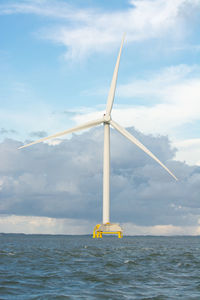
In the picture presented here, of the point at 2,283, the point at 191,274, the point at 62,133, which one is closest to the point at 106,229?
the point at 62,133

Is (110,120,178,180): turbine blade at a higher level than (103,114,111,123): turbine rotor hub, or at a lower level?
lower

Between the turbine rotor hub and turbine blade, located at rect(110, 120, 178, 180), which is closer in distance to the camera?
turbine blade, located at rect(110, 120, 178, 180)

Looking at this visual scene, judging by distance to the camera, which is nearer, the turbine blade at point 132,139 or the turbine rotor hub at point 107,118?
the turbine blade at point 132,139

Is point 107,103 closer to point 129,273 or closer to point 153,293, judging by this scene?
point 129,273

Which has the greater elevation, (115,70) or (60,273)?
(115,70)

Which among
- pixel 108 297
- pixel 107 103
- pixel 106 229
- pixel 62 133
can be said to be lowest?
pixel 108 297

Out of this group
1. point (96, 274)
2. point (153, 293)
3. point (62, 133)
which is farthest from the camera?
point (62, 133)

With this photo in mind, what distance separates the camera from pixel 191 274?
40188 mm

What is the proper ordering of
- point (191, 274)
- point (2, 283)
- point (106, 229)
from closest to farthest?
point (2, 283) < point (191, 274) < point (106, 229)

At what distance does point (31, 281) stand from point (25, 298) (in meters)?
7.70

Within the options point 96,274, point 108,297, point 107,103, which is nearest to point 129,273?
point 96,274

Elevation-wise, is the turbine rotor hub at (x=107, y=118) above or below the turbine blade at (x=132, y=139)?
above

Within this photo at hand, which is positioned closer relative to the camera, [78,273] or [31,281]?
[31,281]

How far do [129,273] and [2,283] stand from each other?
13.7 meters
